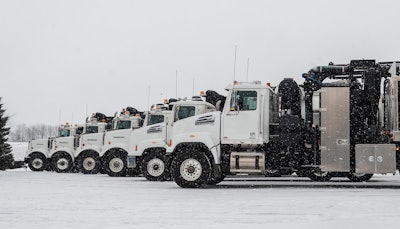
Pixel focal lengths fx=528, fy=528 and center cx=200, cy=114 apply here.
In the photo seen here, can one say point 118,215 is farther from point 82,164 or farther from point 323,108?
point 82,164

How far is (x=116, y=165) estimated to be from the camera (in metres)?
22.1

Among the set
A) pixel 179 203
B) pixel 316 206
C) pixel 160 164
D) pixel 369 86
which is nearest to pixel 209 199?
pixel 179 203

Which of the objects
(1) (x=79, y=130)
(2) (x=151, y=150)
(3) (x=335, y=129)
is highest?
(1) (x=79, y=130)

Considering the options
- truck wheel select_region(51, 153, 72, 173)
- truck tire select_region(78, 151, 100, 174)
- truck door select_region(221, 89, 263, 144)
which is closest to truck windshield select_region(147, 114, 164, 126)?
truck tire select_region(78, 151, 100, 174)

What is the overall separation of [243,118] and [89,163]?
12483 mm

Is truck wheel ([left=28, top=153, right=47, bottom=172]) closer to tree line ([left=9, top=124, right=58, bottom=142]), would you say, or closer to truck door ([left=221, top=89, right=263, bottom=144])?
truck door ([left=221, top=89, right=263, bottom=144])

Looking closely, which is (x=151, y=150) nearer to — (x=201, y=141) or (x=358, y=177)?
(x=201, y=141)

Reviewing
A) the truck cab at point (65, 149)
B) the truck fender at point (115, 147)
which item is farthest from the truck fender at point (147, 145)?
the truck cab at point (65, 149)

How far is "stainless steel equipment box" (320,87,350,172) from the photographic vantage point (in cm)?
1428

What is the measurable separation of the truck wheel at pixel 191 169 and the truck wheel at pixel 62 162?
1374 centimetres

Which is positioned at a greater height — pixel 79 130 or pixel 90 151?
pixel 79 130

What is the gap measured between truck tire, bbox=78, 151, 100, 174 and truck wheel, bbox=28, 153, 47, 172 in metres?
4.83

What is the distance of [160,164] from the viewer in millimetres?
18656

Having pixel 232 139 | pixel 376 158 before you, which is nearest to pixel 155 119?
pixel 232 139
